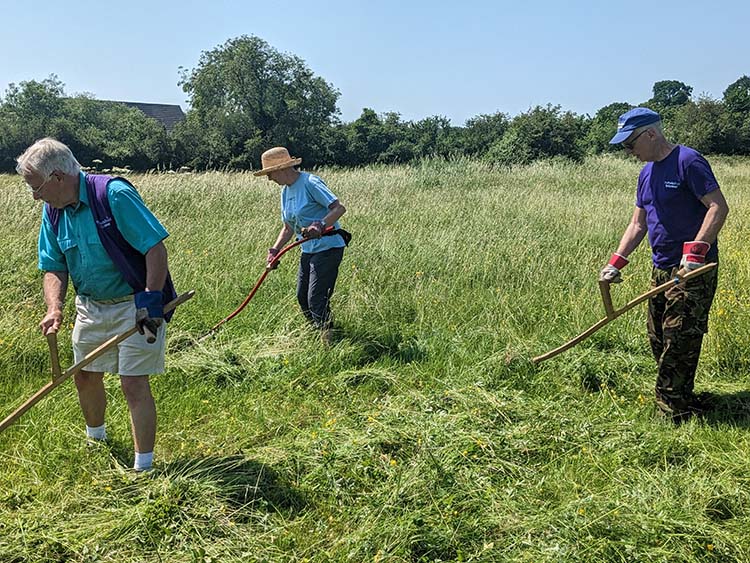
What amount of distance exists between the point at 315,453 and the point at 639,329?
9.48ft

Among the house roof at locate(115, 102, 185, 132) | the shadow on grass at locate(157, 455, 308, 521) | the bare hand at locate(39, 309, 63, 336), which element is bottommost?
the shadow on grass at locate(157, 455, 308, 521)

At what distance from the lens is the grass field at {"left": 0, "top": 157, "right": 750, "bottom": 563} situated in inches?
90.9

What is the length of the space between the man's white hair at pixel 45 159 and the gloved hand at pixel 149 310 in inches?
24.4

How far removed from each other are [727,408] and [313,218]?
305 centimetres

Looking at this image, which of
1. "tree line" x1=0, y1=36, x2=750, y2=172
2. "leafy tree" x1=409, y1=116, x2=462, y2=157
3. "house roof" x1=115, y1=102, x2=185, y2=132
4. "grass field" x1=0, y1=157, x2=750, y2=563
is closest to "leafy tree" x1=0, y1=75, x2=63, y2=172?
"tree line" x1=0, y1=36, x2=750, y2=172

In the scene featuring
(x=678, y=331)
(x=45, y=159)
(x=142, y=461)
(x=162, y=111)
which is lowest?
(x=142, y=461)

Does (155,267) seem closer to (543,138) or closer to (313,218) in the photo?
(313,218)

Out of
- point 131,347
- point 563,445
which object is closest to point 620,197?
point 563,445

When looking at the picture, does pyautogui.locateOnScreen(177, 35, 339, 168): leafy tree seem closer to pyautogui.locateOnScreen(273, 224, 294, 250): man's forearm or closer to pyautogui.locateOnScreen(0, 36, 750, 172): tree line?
pyautogui.locateOnScreen(0, 36, 750, 172): tree line

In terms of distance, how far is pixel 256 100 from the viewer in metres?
37.7

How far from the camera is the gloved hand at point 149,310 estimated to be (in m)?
2.41

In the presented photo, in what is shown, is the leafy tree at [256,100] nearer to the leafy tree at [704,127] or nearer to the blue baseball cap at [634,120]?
the leafy tree at [704,127]

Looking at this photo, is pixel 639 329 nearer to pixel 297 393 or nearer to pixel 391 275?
pixel 391 275

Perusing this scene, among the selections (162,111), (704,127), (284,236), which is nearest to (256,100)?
(704,127)
